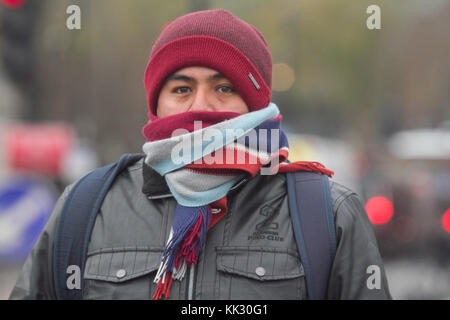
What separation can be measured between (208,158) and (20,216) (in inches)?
154

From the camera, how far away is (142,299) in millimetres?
2133

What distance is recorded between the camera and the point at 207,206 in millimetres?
2240

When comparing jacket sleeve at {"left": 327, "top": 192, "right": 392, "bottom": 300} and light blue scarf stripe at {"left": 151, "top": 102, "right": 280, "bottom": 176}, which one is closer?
jacket sleeve at {"left": 327, "top": 192, "right": 392, "bottom": 300}

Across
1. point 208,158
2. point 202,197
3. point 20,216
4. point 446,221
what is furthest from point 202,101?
point 446,221

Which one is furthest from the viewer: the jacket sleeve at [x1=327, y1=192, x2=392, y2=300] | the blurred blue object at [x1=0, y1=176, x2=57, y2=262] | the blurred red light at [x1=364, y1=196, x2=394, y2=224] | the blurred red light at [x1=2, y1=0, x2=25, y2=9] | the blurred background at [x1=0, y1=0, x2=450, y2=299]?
the blurred red light at [x1=364, y1=196, x2=394, y2=224]

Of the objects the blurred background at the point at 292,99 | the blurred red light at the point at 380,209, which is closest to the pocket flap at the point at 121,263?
the blurred background at the point at 292,99

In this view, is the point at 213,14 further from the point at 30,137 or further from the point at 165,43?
the point at 30,137

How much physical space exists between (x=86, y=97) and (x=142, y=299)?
16525mm

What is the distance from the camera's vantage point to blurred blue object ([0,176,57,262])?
5.62m

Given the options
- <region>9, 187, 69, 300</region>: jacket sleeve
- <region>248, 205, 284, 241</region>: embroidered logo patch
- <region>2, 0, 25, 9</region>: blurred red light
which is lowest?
<region>9, 187, 69, 300</region>: jacket sleeve

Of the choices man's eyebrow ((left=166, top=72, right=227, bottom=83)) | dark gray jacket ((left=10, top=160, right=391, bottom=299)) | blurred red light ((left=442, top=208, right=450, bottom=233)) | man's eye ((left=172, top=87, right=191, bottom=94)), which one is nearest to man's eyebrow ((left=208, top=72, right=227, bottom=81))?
man's eyebrow ((left=166, top=72, right=227, bottom=83))

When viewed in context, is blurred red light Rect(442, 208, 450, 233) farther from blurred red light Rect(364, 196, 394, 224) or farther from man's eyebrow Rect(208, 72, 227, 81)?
man's eyebrow Rect(208, 72, 227, 81)

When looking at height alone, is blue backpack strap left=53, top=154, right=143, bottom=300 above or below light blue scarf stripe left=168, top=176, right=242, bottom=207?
below

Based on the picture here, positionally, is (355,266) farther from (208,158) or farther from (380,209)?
(380,209)
